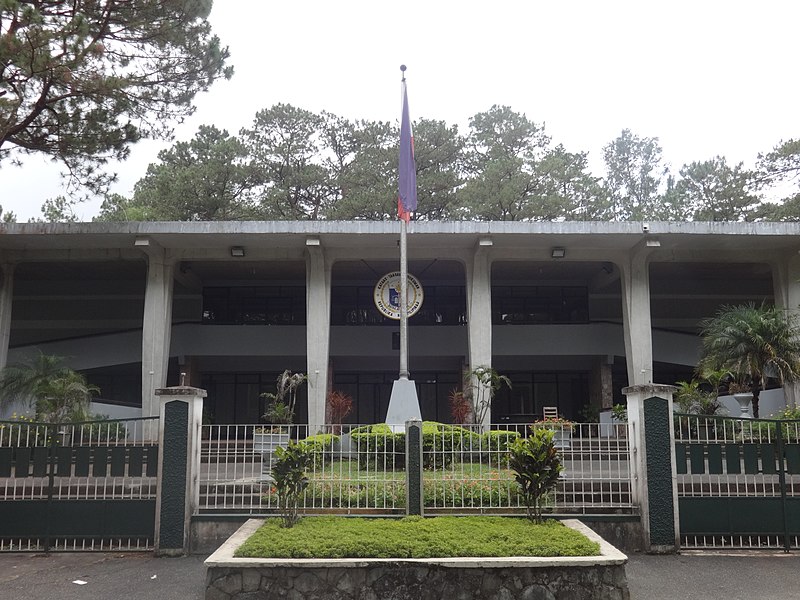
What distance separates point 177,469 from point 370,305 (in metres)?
17.6

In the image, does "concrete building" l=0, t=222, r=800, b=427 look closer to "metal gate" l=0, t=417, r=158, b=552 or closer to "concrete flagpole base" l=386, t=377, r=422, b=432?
"concrete flagpole base" l=386, t=377, r=422, b=432

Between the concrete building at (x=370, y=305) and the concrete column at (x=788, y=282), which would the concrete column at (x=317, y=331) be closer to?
the concrete building at (x=370, y=305)

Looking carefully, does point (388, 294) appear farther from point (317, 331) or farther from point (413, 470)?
point (413, 470)

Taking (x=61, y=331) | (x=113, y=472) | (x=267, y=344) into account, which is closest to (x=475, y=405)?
(x=267, y=344)

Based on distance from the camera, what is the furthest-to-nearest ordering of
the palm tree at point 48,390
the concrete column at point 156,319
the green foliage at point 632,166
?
1. the green foliage at point 632,166
2. the concrete column at point 156,319
3. the palm tree at point 48,390

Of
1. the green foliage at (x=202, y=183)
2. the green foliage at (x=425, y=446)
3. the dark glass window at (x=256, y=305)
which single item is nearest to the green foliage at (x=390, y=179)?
the green foliage at (x=202, y=183)

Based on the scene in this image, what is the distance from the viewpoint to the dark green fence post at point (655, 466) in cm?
812

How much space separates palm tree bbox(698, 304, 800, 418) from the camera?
14867 mm

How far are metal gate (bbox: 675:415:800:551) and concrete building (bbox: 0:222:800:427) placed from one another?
35.6ft

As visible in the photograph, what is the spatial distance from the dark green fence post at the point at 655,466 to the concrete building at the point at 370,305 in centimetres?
Result: 1079

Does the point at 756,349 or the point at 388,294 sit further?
the point at 388,294

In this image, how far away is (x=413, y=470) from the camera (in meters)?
7.96

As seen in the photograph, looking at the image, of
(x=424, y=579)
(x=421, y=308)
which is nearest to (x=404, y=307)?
(x=424, y=579)

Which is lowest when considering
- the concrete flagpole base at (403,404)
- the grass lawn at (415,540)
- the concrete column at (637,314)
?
the grass lawn at (415,540)
